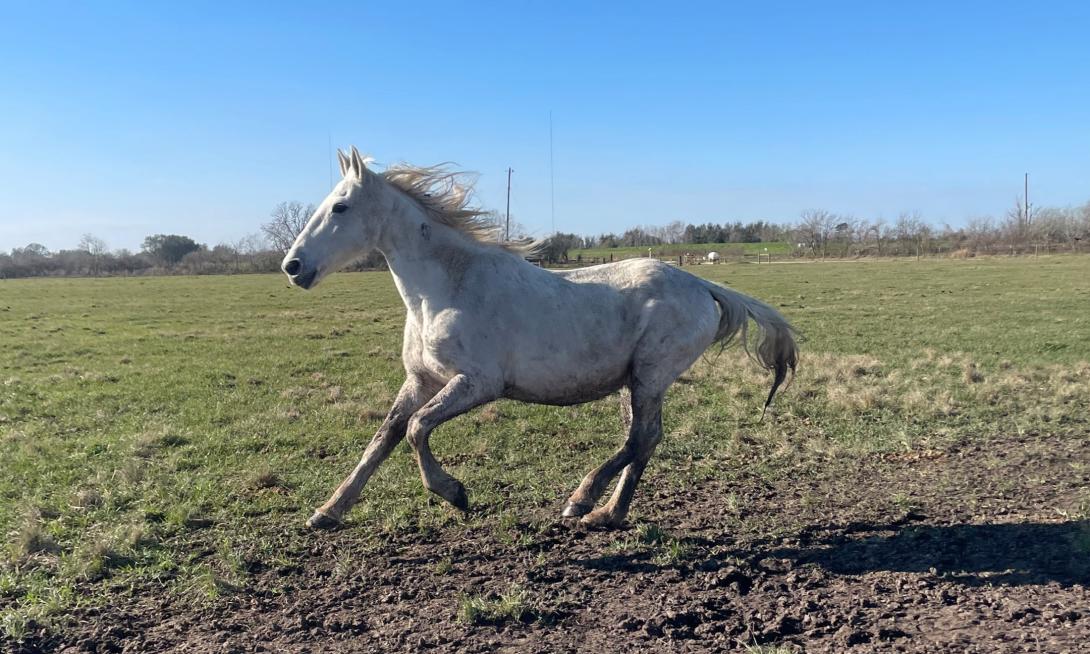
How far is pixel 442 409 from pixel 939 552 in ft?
10.3

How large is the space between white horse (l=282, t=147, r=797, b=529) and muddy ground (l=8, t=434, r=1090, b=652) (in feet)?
1.62

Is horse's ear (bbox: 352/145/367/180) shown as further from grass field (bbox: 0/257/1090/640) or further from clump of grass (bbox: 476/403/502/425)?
clump of grass (bbox: 476/403/502/425)

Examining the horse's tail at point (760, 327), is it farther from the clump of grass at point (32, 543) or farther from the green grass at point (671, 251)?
the green grass at point (671, 251)

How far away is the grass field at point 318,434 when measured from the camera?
15.5ft

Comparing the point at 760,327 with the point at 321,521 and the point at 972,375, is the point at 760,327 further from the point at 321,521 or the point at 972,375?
the point at 972,375

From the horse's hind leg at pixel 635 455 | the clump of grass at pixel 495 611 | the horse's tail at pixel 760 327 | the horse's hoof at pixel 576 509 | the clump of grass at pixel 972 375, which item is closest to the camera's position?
the clump of grass at pixel 495 611

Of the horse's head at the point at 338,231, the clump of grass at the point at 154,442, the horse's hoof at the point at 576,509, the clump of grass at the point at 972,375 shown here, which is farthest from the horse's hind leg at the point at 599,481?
the clump of grass at the point at 972,375

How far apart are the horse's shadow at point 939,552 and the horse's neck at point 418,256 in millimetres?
2019

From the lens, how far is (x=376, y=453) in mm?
Answer: 4879

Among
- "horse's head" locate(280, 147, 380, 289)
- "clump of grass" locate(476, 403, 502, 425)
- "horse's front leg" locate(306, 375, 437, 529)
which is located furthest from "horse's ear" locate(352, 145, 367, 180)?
"clump of grass" locate(476, 403, 502, 425)

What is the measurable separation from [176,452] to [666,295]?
5.39 meters

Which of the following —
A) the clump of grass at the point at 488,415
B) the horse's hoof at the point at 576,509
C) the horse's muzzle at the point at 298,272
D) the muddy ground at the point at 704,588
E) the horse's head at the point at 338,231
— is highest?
the horse's head at the point at 338,231

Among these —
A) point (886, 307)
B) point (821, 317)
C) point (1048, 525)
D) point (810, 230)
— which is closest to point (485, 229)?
point (1048, 525)

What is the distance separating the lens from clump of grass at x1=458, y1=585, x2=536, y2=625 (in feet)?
12.1
